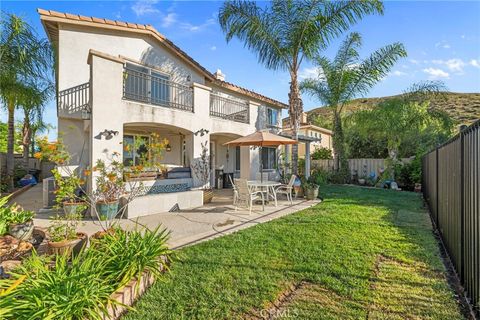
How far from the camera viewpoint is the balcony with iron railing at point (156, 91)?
1147 centimetres

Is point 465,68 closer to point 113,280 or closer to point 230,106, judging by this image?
point 230,106

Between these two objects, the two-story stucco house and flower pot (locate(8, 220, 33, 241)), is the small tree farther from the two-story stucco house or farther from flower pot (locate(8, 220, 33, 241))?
flower pot (locate(8, 220, 33, 241))

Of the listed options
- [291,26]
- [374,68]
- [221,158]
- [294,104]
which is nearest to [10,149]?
[221,158]

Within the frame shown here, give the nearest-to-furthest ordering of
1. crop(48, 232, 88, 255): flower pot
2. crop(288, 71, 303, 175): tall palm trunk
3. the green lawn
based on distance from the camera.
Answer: the green lawn < crop(48, 232, 88, 255): flower pot < crop(288, 71, 303, 175): tall palm trunk

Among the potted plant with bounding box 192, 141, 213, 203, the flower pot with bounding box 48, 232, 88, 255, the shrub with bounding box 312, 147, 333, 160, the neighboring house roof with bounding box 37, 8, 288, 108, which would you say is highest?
the neighboring house roof with bounding box 37, 8, 288, 108

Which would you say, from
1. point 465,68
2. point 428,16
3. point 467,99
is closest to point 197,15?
point 428,16

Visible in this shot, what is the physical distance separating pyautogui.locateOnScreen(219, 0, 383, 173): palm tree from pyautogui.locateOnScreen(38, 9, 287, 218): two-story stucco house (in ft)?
10.7

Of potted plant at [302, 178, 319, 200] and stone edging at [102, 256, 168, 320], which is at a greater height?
potted plant at [302, 178, 319, 200]

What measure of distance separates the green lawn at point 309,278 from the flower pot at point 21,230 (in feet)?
12.8

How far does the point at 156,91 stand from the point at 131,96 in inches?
79.5

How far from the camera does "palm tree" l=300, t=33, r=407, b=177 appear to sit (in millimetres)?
16594

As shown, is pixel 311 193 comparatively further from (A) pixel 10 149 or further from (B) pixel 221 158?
(A) pixel 10 149

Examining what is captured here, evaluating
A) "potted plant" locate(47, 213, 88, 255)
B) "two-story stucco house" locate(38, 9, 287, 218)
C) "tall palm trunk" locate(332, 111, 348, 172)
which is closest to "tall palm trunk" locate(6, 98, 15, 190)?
"two-story stucco house" locate(38, 9, 287, 218)

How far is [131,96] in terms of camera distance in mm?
11680
